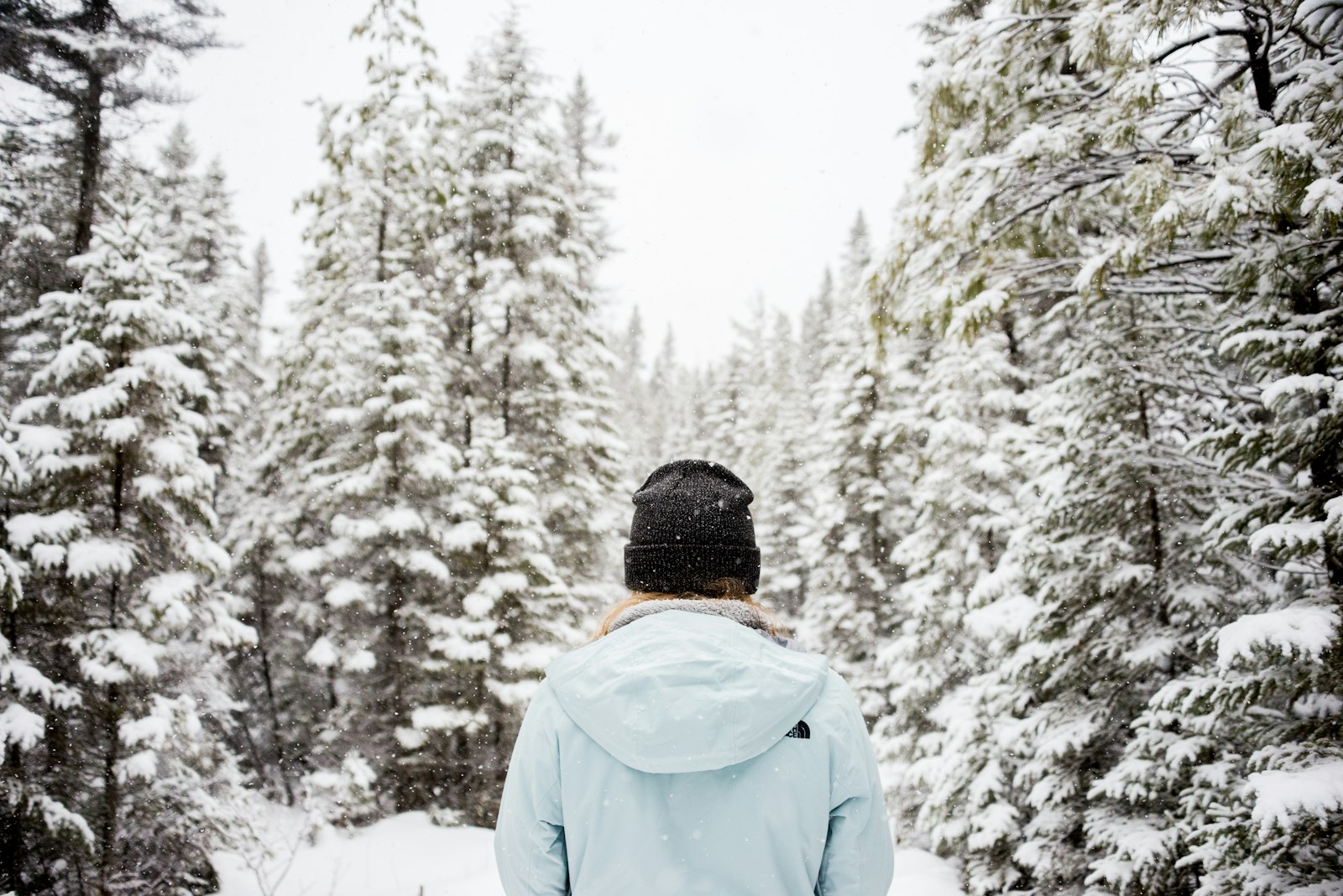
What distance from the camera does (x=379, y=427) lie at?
49.5ft

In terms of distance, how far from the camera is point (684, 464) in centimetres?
241

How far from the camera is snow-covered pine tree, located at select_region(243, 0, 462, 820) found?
48.0ft

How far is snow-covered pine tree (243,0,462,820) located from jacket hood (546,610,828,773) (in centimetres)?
1354

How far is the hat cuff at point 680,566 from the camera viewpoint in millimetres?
2184

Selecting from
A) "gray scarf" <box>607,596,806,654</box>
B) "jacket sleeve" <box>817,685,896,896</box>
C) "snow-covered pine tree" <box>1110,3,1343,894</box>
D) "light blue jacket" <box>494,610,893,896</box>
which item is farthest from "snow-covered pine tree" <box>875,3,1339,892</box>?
"gray scarf" <box>607,596,806,654</box>

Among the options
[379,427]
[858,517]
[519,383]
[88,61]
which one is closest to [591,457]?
[519,383]

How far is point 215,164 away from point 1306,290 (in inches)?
1060

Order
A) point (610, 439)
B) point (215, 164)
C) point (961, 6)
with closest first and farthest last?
1. point (961, 6)
2. point (610, 439)
3. point (215, 164)

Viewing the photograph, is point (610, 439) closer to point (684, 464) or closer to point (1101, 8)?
point (1101, 8)

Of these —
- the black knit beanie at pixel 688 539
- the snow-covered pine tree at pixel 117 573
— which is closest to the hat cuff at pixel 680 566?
the black knit beanie at pixel 688 539

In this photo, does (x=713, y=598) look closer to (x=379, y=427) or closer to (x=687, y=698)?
(x=687, y=698)

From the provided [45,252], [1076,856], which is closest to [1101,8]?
[1076,856]

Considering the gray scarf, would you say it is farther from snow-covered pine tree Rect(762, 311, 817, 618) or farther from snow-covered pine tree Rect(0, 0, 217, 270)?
snow-covered pine tree Rect(762, 311, 817, 618)

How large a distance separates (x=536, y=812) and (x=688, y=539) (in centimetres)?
85
